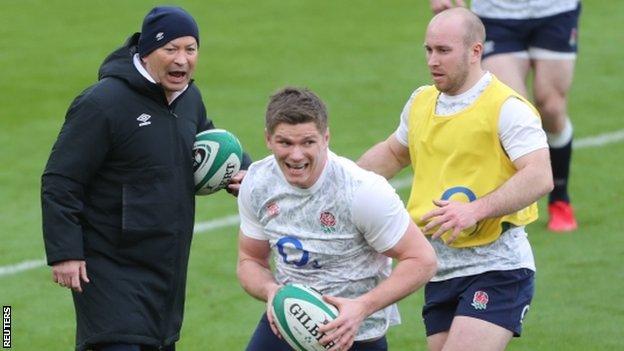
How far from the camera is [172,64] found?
7.69 metres

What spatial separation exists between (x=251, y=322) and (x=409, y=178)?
354cm

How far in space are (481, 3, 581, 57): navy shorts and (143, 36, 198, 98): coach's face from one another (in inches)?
178

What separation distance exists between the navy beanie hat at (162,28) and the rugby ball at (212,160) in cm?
56

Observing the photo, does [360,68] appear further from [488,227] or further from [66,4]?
[488,227]

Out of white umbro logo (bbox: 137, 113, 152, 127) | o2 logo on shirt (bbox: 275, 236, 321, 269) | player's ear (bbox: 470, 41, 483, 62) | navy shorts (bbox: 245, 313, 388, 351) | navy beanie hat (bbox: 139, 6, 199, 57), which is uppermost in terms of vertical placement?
navy beanie hat (bbox: 139, 6, 199, 57)

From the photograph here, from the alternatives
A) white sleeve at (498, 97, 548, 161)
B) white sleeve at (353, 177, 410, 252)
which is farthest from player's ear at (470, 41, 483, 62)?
white sleeve at (353, 177, 410, 252)

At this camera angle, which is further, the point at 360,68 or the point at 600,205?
the point at 360,68

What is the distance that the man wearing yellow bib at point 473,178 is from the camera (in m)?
7.67

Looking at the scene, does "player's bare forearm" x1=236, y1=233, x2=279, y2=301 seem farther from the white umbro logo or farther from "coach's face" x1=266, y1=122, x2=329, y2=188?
Answer: the white umbro logo

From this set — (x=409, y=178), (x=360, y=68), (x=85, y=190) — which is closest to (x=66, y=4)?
(x=360, y=68)

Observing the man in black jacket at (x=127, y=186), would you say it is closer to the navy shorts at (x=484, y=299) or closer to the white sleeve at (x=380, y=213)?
the white sleeve at (x=380, y=213)

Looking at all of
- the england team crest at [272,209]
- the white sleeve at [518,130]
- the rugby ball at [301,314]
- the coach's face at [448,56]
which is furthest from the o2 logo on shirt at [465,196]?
the rugby ball at [301,314]

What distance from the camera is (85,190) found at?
301 inches

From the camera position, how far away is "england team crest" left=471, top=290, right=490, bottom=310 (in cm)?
775
